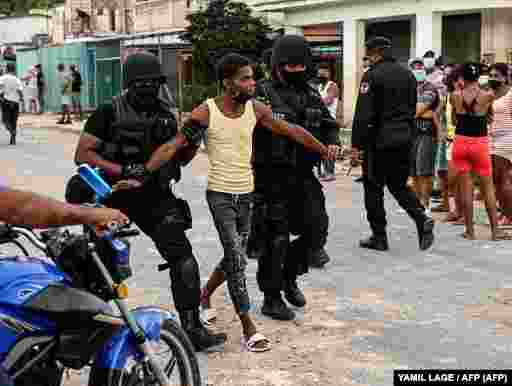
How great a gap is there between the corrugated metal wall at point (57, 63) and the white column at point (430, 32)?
13480mm

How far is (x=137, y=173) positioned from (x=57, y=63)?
84.8 feet

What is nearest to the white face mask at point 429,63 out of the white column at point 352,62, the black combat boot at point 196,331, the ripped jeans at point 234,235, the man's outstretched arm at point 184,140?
the ripped jeans at point 234,235

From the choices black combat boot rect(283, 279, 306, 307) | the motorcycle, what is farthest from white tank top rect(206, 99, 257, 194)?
the motorcycle

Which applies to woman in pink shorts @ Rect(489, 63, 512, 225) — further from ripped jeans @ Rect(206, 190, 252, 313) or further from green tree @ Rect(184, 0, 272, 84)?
green tree @ Rect(184, 0, 272, 84)

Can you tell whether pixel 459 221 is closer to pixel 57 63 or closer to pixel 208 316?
pixel 208 316

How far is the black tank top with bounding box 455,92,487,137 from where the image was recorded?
828cm

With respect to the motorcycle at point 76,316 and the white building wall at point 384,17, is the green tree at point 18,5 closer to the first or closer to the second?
the white building wall at point 384,17

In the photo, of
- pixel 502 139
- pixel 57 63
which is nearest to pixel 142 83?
pixel 502 139

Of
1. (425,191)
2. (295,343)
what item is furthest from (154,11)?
(295,343)

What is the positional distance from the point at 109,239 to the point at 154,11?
30455mm

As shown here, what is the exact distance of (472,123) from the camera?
8.29m

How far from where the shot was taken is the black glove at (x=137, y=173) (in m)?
4.87

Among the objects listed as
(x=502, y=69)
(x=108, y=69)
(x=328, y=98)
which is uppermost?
(x=108, y=69)

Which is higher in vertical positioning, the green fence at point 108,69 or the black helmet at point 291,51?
the green fence at point 108,69
